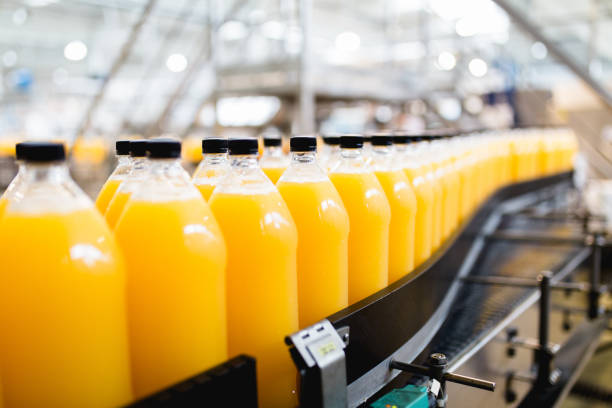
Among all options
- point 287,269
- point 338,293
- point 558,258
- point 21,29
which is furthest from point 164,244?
point 21,29

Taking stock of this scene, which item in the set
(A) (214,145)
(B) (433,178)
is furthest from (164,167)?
(B) (433,178)

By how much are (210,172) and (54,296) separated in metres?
0.38

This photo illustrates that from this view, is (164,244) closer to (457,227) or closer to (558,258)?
(457,227)

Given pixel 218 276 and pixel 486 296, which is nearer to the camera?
pixel 218 276

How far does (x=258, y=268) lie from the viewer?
0.67 m

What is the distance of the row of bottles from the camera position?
0.50m

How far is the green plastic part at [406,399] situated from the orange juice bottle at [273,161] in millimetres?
431

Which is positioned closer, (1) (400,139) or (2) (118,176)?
(2) (118,176)

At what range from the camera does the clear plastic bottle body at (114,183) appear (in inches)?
33.5

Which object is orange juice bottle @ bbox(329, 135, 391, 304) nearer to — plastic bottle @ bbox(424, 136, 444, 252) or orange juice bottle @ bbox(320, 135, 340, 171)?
orange juice bottle @ bbox(320, 135, 340, 171)

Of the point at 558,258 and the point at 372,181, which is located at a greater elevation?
the point at 372,181

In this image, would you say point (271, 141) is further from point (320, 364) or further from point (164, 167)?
point (320, 364)

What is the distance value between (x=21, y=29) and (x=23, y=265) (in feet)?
42.0

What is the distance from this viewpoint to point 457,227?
1582mm
